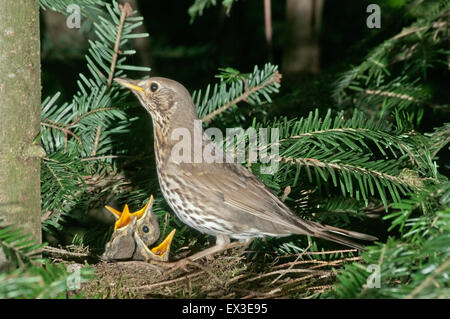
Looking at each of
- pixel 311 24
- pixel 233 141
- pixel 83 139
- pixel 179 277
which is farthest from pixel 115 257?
pixel 311 24

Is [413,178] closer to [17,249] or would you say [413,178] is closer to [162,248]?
[162,248]

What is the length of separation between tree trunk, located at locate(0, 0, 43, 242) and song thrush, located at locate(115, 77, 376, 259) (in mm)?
692

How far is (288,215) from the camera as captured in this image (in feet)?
8.27

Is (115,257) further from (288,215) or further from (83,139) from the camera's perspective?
(288,215)

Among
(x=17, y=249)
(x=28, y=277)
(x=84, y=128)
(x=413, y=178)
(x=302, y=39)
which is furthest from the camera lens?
(x=302, y=39)

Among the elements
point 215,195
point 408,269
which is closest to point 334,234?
point 215,195

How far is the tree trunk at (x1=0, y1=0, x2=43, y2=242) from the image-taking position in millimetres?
1851

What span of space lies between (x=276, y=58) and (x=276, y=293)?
4.11 m

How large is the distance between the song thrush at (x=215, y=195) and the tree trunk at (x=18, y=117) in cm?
69

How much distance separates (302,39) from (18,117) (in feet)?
8.68

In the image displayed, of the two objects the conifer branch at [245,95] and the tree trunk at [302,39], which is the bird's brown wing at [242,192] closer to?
the conifer branch at [245,95]

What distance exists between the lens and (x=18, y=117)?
187cm

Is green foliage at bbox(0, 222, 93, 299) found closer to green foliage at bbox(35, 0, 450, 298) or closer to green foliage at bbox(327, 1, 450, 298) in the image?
green foliage at bbox(35, 0, 450, 298)

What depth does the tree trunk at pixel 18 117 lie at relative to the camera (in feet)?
6.07
